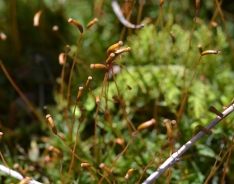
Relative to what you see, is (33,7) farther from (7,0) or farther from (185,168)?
(185,168)

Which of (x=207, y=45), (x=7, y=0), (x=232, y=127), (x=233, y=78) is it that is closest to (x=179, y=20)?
(x=207, y=45)

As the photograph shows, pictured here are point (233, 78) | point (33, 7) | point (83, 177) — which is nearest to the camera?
point (83, 177)

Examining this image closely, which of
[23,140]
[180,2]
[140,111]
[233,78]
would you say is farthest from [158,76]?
[23,140]

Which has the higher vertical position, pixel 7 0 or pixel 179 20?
pixel 7 0

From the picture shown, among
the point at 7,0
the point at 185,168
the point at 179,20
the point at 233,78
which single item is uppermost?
the point at 7,0

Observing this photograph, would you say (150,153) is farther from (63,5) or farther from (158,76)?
(63,5)

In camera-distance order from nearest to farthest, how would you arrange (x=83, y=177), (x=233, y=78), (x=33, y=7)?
(x=83, y=177), (x=233, y=78), (x=33, y=7)

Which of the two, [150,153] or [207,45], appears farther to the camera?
[207,45]

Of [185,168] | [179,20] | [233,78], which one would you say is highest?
[179,20]

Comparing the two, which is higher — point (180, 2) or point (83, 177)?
point (180, 2)
